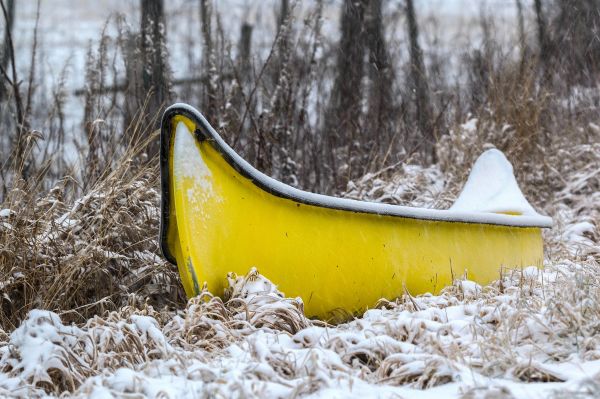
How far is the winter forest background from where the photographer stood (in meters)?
2.14

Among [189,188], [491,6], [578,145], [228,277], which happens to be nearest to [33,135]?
[189,188]

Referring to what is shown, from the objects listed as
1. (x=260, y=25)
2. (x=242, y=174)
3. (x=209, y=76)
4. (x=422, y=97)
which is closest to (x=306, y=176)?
(x=209, y=76)

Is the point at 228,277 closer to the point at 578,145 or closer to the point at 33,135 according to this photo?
the point at 33,135

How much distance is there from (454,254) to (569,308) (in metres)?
1.29

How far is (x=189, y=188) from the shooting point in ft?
9.53

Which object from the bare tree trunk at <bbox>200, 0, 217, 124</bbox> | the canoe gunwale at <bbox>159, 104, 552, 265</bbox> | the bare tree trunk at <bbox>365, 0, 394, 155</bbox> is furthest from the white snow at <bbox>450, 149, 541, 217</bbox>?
the bare tree trunk at <bbox>200, 0, 217, 124</bbox>

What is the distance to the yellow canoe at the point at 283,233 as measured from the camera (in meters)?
2.89

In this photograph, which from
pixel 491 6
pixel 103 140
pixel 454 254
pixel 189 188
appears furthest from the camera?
pixel 491 6

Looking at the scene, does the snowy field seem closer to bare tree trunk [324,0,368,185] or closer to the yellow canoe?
the yellow canoe

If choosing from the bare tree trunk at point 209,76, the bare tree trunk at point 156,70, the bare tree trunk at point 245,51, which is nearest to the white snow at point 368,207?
the bare tree trunk at point 209,76

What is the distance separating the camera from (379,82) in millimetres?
7168

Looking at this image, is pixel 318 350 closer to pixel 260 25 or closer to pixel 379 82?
pixel 379 82

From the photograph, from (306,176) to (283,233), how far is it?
10.6 feet

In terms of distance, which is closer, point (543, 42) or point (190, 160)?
point (190, 160)
